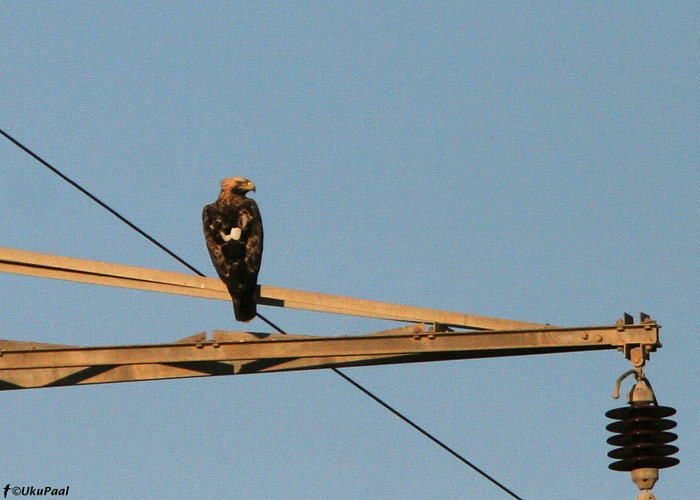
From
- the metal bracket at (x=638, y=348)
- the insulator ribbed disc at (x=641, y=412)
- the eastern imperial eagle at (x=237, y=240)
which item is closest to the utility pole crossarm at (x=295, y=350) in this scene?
the metal bracket at (x=638, y=348)

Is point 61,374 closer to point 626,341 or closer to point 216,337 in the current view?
point 216,337

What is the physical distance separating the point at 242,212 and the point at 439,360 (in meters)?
4.97

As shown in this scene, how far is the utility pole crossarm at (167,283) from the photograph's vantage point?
10.2m

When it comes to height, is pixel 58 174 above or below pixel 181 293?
above

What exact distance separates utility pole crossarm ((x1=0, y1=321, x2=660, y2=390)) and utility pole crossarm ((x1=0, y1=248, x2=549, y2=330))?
22.0 inches

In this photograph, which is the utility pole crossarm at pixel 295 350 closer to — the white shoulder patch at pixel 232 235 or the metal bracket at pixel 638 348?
the metal bracket at pixel 638 348

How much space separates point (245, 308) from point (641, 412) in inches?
165

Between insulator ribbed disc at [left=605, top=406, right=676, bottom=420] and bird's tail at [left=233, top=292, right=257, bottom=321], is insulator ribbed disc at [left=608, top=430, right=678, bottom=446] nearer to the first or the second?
insulator ribbed disc at [left=605, top=406, right=676, bottom=420]

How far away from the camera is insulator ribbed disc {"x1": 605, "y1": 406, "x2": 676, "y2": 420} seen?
8.79m

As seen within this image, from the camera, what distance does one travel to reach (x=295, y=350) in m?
9.52

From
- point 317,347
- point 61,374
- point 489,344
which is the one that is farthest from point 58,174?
point 489,344

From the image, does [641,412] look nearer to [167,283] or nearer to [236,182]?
[167,283]

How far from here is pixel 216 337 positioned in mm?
9633

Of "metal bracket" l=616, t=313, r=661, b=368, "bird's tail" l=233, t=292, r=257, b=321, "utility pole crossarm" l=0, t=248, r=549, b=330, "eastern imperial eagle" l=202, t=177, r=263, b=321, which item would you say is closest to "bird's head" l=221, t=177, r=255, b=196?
"eastern imperial eagle" l=202, t=177, r=263, b=321
